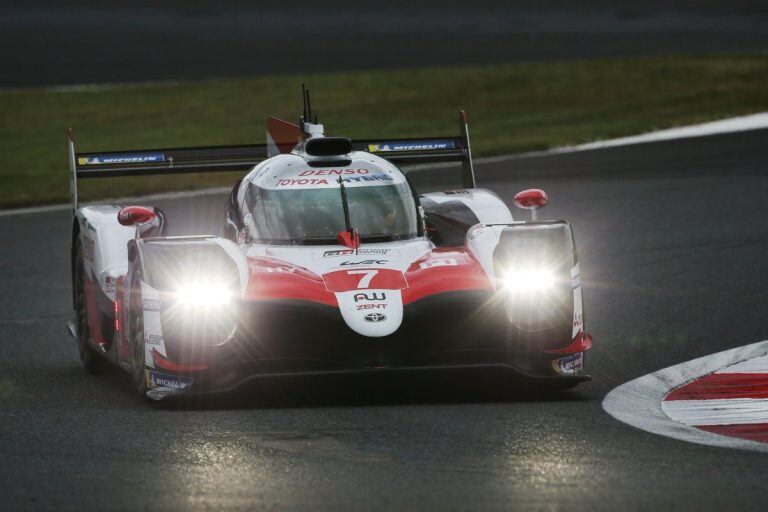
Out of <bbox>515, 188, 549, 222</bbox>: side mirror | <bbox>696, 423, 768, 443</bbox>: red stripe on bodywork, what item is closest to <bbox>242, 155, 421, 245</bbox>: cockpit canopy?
<bbox>515, 188, 549, 222</bbox>: side mirror

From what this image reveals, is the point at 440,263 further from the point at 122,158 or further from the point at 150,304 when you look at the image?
the point at 122,158

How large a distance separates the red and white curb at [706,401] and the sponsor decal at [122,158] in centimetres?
360

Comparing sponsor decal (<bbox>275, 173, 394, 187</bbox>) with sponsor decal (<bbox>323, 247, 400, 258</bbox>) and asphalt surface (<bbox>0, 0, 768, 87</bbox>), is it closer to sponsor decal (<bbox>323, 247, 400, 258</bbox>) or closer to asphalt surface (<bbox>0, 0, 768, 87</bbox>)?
sponsor decal (<bbox>323, 247, 400, 258</bbox>)

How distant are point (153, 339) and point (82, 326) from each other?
7.13 ft

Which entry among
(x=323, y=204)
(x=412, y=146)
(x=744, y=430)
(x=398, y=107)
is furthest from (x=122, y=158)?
(x=398, y=107)

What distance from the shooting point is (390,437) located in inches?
273

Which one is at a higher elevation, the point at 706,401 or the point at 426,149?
the point at 426,149

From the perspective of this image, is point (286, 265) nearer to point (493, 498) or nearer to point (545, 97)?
point (493, 498)

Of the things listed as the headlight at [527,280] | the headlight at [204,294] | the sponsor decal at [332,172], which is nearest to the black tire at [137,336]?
the headlight at [204,294]

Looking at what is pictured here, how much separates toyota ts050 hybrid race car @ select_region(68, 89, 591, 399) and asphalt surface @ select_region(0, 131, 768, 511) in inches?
6.5

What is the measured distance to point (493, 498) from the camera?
5.68 meters

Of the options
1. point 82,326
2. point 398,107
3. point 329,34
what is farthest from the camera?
point 329,34

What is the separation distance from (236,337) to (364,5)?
33.0 meters

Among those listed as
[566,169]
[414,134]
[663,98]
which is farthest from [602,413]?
[663,98]
